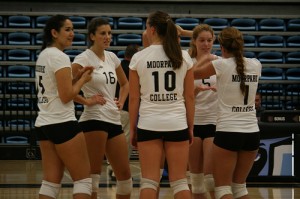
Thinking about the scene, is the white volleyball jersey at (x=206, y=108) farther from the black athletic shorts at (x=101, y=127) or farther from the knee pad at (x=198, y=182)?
the black athletic shorts at (x=101, y=127)

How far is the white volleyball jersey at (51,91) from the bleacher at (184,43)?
8942mm

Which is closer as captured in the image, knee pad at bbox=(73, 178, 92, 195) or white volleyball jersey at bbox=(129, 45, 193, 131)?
white volleyball jersey at bbox=(129, 45, 193, 131)

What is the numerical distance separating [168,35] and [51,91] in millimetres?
1002

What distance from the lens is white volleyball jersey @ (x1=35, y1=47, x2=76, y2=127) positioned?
5039mm

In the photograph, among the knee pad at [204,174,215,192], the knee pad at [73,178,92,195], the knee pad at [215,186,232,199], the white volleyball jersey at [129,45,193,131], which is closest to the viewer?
the white volleyball jersey at [129,45,193,131]

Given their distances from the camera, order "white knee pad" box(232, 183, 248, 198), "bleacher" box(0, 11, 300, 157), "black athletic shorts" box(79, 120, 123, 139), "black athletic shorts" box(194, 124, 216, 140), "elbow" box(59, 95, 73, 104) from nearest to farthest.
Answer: "elbow" box(59, 95, 73, 104) < "white knee pad" box(232, 183, 248, 198) < "black athletic shorts" box(79, 120, 123, 139) < "black athletic shorts" box(194, 124, 216, 140) < "bleacher" box(0, 11, 300, 157)

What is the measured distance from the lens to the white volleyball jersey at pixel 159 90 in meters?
4.87

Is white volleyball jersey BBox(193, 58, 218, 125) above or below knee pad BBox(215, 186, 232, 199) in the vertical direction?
above

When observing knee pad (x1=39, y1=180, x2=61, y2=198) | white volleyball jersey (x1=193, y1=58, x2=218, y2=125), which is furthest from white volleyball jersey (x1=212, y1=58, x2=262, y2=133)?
knee pad (x1=39, y1=180, x2=61, y2=198)

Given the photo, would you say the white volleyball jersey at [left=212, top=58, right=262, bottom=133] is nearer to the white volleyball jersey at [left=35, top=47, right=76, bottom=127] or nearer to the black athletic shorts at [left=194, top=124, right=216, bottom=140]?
the black athletic shorts at [left=194, top=124, right=216, bottom=140]

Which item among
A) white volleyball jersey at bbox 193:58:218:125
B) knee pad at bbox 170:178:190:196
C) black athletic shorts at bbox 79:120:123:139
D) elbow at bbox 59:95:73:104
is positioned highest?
elbow at bbox 59:95:73:104

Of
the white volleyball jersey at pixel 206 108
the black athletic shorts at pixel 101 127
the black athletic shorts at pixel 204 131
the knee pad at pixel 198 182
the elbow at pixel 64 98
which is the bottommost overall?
the knee pad at pixel 198 182

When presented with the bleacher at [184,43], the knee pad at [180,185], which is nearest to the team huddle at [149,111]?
the knee pad at [180,185]

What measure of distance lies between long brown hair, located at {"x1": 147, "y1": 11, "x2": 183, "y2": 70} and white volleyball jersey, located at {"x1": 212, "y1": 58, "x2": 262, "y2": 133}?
1.84ft
